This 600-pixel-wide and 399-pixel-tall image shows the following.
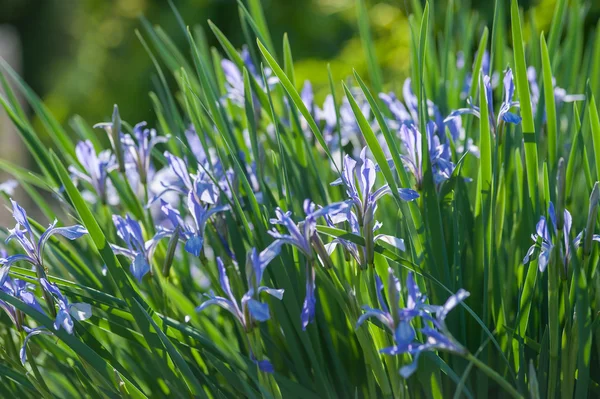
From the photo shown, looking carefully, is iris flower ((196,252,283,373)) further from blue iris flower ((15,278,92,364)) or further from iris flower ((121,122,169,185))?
iris flower ((121,122,169,185))

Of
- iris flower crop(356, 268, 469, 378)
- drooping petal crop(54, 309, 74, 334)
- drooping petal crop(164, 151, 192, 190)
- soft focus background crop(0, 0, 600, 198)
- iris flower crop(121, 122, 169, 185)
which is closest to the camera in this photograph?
iris flower crop(356, 268, 469, 378)

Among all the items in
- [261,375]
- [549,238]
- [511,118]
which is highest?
[511,118]

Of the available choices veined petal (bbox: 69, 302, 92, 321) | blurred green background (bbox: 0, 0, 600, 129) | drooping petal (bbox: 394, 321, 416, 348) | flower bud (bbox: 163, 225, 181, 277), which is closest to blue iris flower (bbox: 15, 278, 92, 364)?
veined petal (bbox: 69, 302, 92, 321)

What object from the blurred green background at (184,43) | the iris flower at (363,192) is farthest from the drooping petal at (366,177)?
the blurred green background at (184,43)

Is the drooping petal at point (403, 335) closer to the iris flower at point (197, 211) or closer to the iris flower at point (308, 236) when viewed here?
the iris flower at point (308, 236)

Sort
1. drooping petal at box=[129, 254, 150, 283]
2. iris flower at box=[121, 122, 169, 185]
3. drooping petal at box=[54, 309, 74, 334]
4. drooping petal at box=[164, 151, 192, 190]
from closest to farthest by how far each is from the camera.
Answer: drooping petal at box=[54, 309, 74, 334] < drooping petal at box=[129, 254, 150, 283] < drooping petal at box=[164, 151, 192, 190] < iris flower at box=[121, 122, 169, 185]

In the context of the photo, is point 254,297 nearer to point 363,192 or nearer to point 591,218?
point 363,192

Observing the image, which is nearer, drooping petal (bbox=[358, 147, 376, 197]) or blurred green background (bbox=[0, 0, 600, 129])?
drooping petal (bbox=[358, 147, 376, 197])

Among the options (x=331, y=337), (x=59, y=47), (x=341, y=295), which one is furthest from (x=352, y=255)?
(x=59, y=47)

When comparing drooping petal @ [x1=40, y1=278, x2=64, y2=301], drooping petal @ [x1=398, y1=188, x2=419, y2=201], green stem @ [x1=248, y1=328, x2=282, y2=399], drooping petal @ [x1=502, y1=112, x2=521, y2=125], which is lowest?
green stem @ [x1=248, y1=328, x2=282, y2=399]

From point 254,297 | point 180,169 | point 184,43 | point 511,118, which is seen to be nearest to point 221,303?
point 254,297

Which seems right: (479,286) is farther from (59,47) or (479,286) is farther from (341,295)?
(59,47)

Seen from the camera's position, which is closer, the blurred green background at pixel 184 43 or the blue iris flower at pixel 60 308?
the blue iris flower at pixel 60 308

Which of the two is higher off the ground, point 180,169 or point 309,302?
point 180,169
